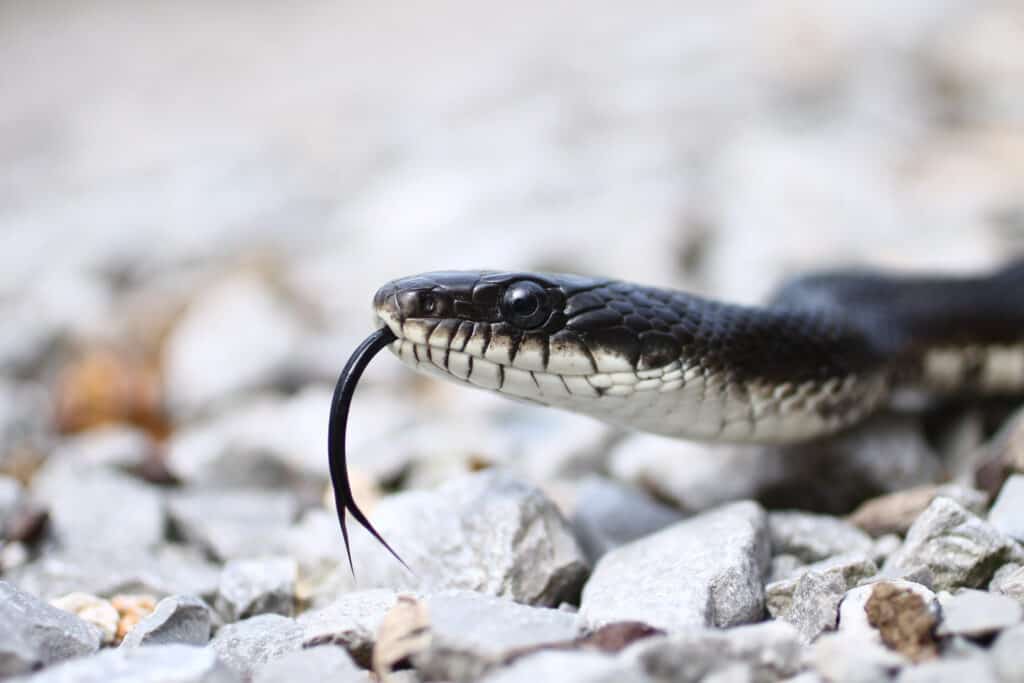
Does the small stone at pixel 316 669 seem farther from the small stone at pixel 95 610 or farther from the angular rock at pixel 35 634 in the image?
the small stone at pixel 95 610

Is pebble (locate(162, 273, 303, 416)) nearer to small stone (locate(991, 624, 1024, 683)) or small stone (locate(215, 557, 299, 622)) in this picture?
small stone (locate(215, 557, 299, 622))

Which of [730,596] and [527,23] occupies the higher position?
[527,23]

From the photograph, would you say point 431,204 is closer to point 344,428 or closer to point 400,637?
point 344,428

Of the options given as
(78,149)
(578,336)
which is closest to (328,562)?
Answer: (578,336)

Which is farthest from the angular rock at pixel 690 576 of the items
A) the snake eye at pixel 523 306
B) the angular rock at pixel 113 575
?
the angular rock at pixel 113 575

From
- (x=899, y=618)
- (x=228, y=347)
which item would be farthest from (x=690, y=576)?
(x=228, y=347)

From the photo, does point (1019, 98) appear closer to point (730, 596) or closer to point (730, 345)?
point (730, 345)

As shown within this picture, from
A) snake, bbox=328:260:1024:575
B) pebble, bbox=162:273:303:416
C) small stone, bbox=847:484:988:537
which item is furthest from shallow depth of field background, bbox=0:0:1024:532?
small stone, bbox=847:484:988:537
